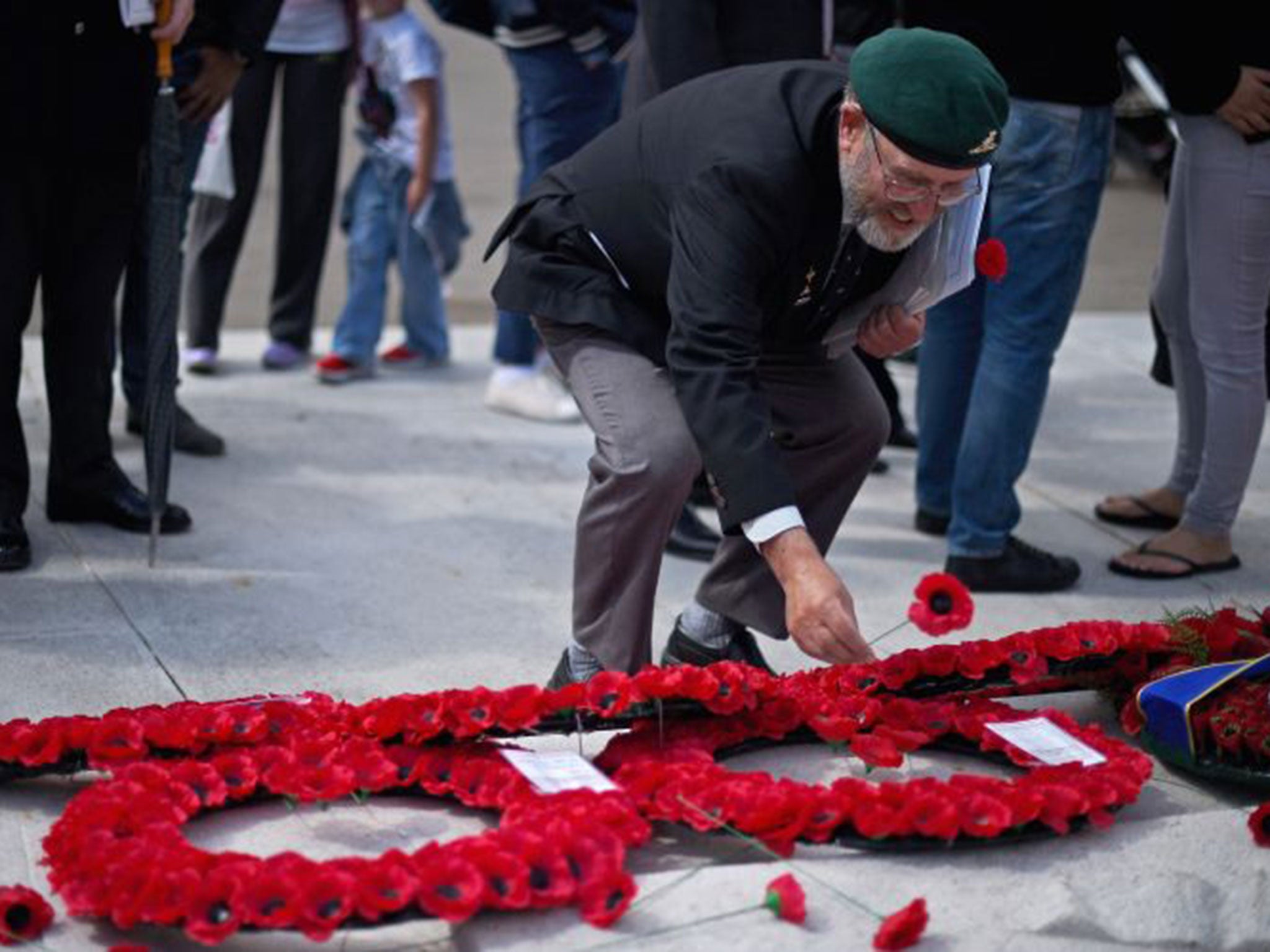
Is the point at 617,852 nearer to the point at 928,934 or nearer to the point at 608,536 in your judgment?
the point at 928,934

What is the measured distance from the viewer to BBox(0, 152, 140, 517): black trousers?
481 cm

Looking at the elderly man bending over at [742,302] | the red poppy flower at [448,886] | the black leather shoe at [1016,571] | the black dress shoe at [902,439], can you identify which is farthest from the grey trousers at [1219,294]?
the red poppy flower at [448,886]

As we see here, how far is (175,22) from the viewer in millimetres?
4836

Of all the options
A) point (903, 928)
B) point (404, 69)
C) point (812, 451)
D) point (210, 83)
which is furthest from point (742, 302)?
point (404, 69)

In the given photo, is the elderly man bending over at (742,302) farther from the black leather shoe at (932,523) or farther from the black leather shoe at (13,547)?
the black leather shoe at (13,547)

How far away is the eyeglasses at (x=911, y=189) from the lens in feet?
11.3

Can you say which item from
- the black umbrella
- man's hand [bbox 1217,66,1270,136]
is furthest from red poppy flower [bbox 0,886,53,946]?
man's hand [bbox 1217,66,1270,136]

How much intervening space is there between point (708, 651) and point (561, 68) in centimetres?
238

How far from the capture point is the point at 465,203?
10.4 meters

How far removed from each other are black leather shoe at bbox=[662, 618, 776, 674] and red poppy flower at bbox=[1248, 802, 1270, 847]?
3.63ft

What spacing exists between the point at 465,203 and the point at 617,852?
751 cm

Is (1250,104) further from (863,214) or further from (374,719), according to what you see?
(374,719)

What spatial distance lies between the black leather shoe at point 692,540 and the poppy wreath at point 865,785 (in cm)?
141

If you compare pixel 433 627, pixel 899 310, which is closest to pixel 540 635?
pixel 433 627
